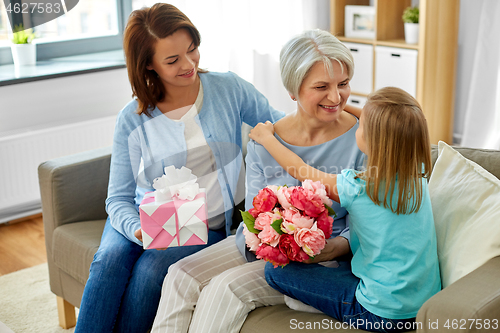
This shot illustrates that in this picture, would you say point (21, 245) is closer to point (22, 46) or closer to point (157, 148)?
point (22, 46)

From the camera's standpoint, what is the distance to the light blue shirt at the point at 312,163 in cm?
170

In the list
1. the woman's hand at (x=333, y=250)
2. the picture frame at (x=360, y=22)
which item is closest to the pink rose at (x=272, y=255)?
the woman's hand at (x=333, y=250)

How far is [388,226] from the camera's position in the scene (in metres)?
1.38

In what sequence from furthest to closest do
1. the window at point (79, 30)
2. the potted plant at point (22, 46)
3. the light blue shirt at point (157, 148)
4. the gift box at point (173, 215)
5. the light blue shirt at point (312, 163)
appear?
the window at point (79, 30) → the potted plant at point (22, 46) → the light blue shirt at point (157, 148) → the light blue shirt at point (312, 163) → the gift box at point (173, 215)

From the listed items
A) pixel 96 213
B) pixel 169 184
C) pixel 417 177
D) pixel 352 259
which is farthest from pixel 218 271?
pixel 96 213

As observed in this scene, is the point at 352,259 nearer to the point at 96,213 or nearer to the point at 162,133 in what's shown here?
the point at 162,133

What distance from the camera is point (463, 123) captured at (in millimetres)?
4176

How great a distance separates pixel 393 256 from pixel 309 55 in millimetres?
639

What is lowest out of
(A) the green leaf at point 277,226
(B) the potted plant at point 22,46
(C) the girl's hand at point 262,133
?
(A) the green leaf at point 277,226

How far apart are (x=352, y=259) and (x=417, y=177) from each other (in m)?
0.31

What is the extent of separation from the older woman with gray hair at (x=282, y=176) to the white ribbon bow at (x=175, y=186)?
0.72ft

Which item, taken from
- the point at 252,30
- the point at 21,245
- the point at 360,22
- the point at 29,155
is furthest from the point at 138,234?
the point at 360,22

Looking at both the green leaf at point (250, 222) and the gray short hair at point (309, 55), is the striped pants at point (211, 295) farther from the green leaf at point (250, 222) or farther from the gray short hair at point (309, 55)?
the gray short hair at point (309, 55)

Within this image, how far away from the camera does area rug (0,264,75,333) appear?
89.2 inches
